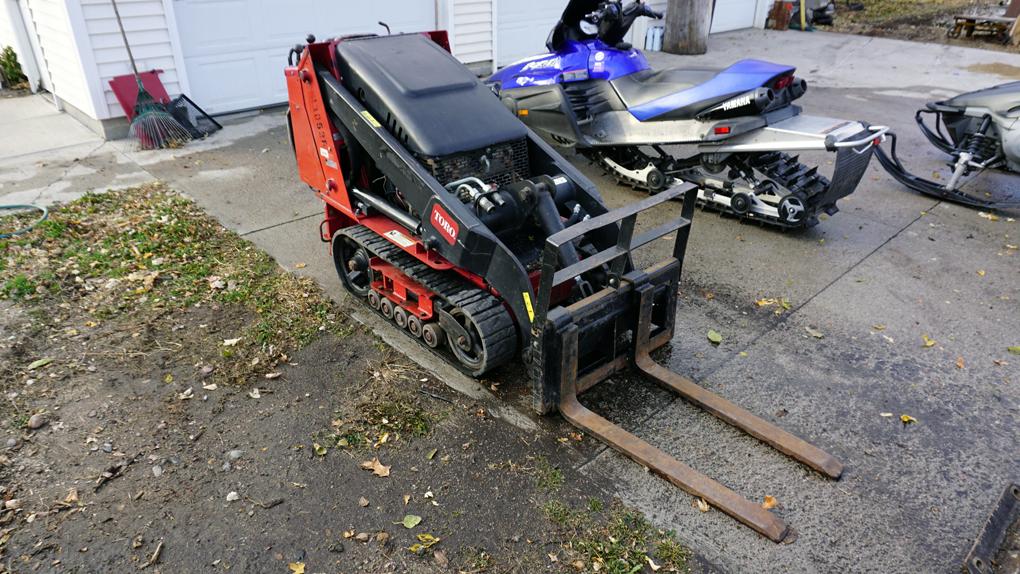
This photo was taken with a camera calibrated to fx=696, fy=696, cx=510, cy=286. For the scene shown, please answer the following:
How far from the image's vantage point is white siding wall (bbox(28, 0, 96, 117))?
6.89 meters

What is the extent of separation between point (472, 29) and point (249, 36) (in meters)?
3.12

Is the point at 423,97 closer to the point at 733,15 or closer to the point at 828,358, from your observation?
the point at 828,358

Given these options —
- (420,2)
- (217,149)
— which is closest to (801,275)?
(217,149)

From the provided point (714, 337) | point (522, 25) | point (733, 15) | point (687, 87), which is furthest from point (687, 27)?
point (714, 337)

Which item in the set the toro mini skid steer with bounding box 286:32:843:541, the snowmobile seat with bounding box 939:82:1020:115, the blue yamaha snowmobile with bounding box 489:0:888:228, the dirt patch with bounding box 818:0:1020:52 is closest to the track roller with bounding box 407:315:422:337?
the toro mini skid steer with bounding box 286:32:843:541

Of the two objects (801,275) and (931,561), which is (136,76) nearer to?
(801,275)

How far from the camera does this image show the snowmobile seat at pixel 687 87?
534 cm

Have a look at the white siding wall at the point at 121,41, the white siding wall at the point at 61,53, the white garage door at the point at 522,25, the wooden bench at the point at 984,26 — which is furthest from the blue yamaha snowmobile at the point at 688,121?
the wooden bench at the point at 984,26

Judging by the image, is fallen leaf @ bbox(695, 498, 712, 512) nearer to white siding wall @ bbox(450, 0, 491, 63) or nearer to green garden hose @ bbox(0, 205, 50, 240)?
green garden hose @ bbox(0, 205, 50, 240)

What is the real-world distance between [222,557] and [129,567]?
13.6 inches

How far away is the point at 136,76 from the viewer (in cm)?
707

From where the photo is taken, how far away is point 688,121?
5543 mm

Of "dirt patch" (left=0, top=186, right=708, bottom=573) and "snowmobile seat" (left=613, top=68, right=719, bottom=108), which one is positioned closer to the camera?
"dirt patch" (left=0, top=186, right=708, bottom=573)

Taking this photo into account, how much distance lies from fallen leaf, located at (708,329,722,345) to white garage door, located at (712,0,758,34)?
434 inches
